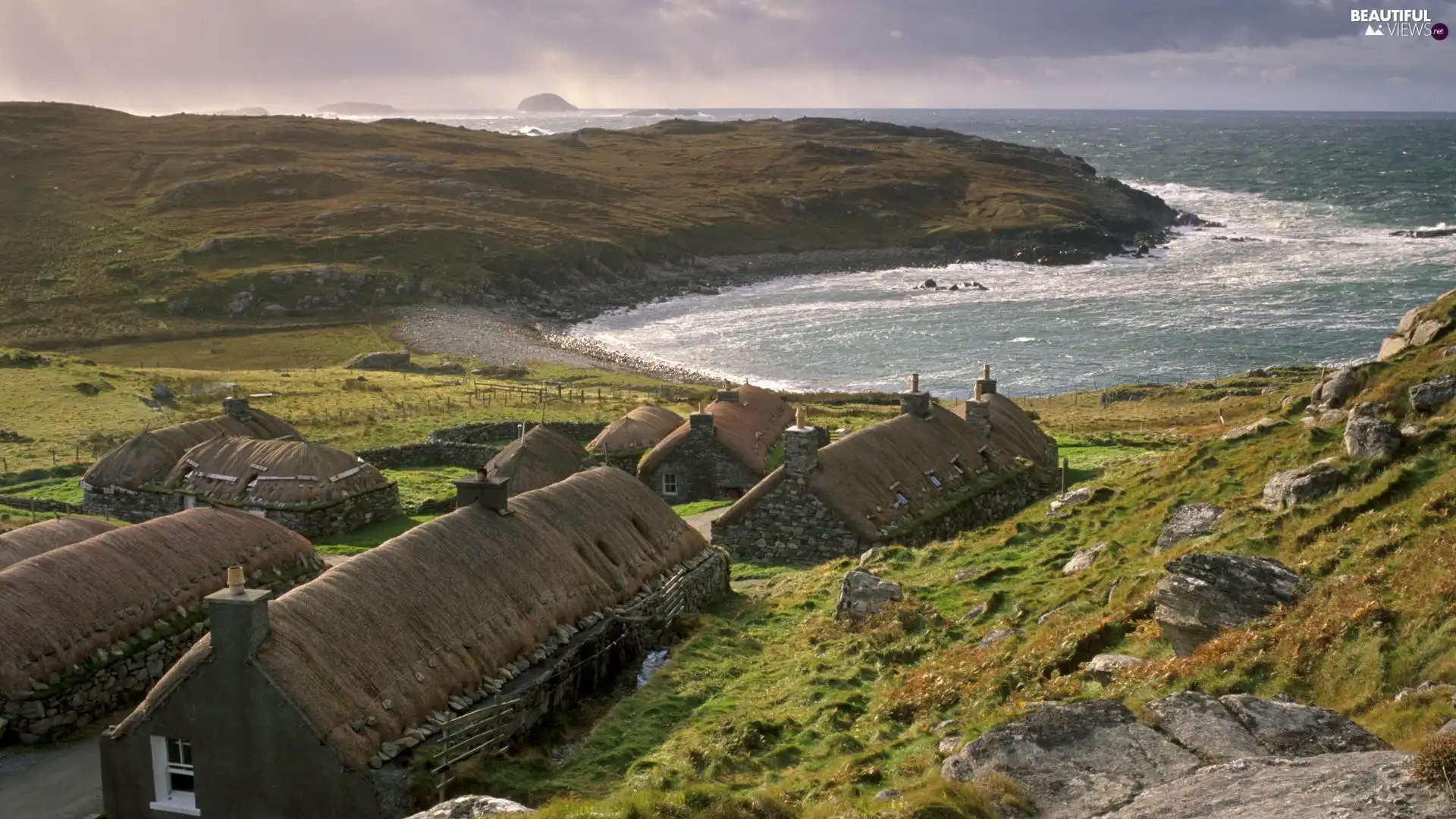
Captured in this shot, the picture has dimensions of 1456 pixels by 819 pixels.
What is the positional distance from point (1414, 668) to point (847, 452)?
2031 cm

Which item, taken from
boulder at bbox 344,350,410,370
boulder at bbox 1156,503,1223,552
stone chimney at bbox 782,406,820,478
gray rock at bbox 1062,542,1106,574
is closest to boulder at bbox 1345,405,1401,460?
boulder at bbox 1156,503,1223,552

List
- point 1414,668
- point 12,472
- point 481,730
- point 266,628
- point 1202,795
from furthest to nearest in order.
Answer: point 12,472 < point 481,730 < point 266,628 < point 1414,668 < point 1202,795

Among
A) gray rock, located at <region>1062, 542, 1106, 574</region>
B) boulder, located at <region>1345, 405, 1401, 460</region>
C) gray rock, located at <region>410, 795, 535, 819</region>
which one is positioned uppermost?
boulder, located at <region>1345, 405, 1401, 460</region>

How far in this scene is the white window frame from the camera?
17.9m

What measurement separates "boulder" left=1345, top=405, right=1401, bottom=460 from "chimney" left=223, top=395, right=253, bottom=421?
37.3 m

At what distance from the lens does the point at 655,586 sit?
26.2 meters

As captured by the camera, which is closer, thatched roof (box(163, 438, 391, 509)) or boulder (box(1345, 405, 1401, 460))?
boulder (box(1345, 405, 1401, 460))

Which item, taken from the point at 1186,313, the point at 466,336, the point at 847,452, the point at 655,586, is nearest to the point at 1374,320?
the point at 1186,313

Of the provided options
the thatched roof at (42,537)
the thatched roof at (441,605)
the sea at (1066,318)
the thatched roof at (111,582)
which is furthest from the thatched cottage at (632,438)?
the sea at (1066,318)

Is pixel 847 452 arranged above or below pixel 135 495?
above

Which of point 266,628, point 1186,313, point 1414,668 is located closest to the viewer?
point 1414,668

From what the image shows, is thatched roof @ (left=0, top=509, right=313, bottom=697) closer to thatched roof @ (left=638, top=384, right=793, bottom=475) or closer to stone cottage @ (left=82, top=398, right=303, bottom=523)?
stone cottage @ (left=82, top=398, right=303, bottom=523)

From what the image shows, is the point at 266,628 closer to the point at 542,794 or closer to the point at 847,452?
the point at 542,794

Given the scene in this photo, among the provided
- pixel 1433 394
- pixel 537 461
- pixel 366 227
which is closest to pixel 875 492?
pixel 537 461
